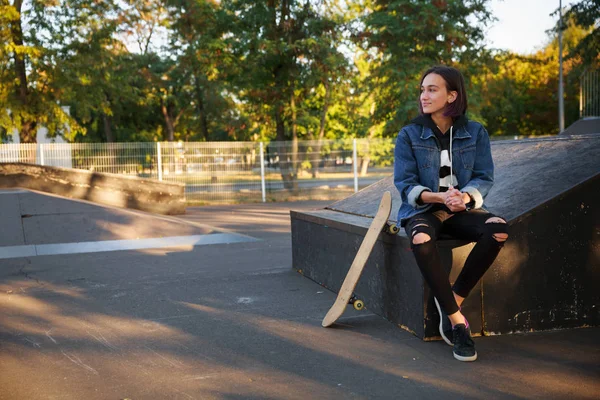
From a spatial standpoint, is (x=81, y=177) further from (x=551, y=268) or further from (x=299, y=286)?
(x=551, y=268)

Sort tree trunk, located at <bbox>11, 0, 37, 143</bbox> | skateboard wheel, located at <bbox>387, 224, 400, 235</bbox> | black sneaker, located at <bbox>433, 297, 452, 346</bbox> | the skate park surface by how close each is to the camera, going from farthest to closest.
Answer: tree trunk, located at <bbox>11, 0, 37, 143</bbox> < skateboard wheel, located at <bbox>387, 224, 400, 235</bbox> < black sneaker, located at <bbox>433, 297, 452, 346</bbox> < the skate park surface

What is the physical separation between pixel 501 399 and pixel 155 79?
37.7m

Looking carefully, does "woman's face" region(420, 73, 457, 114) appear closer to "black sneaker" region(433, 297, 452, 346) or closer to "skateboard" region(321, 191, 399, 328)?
"skateboard" region(321, 191, 399, 328)

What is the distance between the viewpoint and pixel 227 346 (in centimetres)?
432

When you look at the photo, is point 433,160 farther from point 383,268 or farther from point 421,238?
point 383,268

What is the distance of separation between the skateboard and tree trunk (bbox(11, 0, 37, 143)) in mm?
19515

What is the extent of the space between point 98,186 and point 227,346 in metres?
11.5

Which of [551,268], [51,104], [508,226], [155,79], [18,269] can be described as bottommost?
[18,269]

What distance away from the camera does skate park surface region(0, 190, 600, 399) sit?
136 inches

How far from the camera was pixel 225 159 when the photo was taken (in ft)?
68.2

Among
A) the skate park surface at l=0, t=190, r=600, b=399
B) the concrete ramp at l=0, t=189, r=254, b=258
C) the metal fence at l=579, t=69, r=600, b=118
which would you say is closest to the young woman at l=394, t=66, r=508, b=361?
the skate park surface at l=0, t=190, r=600, b=399

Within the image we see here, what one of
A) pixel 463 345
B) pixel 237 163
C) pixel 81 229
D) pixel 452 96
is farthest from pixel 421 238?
pixel 237 163

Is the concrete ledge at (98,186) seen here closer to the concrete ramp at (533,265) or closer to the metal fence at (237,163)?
the metal fence at (237,163)

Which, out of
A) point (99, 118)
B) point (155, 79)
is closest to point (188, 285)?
point (155, 79)
